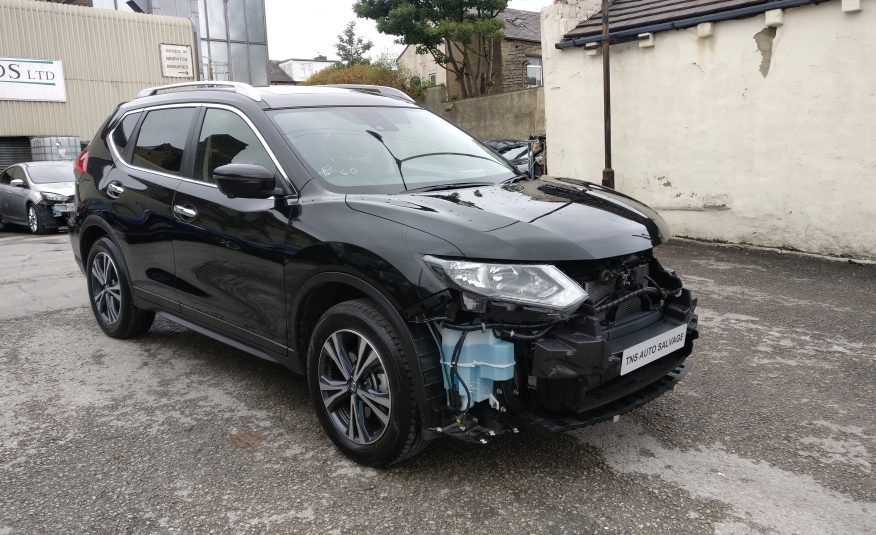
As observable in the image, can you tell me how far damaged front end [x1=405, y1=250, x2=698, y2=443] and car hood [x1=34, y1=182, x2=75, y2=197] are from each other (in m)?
12.8

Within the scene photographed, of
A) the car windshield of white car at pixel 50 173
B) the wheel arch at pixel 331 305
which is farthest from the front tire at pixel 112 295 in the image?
the car windshield of white car at pixel 50 173

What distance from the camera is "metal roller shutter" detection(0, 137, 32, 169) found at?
901 inches

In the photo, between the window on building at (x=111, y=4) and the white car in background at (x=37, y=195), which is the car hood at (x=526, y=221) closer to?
the white car in background at (x=37, y=195)

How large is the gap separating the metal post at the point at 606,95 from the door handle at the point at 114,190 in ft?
23.6

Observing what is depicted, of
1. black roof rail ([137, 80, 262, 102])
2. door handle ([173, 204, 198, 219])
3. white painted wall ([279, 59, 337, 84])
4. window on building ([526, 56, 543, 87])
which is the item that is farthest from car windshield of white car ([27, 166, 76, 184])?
white painted wall ([279, 59, 337, 84])

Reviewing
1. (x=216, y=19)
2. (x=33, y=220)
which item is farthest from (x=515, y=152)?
(x=216, y=19)

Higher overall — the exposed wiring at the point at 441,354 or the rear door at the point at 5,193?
the rear door at the point at 5,193

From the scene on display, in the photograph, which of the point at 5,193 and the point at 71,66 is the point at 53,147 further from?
the point at 5,193

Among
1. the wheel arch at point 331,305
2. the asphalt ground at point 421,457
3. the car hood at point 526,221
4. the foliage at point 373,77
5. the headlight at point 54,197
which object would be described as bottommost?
the asphalt ground at point 421,457

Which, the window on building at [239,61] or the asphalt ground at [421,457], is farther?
the window on building at [239,61]

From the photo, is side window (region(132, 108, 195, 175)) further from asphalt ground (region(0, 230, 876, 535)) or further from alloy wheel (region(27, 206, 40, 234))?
alloy wheel (region(27, 206, 40, 234))

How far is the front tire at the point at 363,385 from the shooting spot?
2941 mm

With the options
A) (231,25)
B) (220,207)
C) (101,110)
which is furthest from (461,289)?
(231,25)

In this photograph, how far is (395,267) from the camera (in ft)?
9.66
